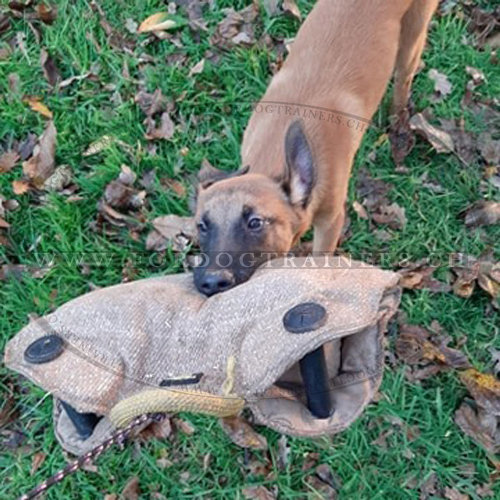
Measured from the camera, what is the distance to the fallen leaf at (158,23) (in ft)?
15.7

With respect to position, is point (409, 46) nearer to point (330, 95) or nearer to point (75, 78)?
point (330, 95)

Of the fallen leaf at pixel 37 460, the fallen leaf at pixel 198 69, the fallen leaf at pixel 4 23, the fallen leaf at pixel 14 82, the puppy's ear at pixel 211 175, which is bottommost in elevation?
the fallen leaf at pixel 37 460

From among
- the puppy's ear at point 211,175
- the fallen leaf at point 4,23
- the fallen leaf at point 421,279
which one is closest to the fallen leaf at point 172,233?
the puppy's ear at point 211,175

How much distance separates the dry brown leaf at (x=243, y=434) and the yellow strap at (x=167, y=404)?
1397 mm

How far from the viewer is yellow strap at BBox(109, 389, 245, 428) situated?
5.92 ft

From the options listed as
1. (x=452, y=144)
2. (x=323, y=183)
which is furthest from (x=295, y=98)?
(x=452, y=144)

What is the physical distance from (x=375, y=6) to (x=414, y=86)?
99 cm

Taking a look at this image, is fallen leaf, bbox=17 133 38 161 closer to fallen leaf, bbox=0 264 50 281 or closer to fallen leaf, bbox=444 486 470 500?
fallen leaf, bbox=0 264 50 281

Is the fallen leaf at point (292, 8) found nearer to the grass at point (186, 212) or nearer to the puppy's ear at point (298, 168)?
the grass at point (186, 212)

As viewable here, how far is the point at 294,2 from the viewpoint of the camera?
187 inches

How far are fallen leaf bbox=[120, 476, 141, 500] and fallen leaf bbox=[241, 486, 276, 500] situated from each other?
515 mm

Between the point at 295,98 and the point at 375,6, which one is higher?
the point at 375,6

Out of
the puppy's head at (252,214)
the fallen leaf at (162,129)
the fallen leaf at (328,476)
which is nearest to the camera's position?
the puppy's head at (252,214)

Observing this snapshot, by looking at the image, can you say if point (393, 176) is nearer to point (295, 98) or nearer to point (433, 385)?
point (295, 98)
